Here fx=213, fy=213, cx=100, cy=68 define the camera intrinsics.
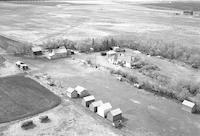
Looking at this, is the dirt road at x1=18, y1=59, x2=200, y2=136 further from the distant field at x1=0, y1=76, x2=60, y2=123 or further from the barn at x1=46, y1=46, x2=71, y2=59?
the distant field at x1=0, y1=76, x2=60, y2=123

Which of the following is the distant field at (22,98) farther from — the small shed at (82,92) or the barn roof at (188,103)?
the barn roof at (188,103)

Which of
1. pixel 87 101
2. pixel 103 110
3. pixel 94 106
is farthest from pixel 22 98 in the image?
pixel 103 110

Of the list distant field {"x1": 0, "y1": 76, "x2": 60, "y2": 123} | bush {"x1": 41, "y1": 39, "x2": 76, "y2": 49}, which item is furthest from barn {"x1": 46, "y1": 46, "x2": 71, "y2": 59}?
distant field {"x1": 0, "y1": 76, "x2": 60, "y2": 123}

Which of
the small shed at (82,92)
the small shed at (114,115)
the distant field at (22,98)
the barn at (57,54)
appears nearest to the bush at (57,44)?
the barn at (57,54)

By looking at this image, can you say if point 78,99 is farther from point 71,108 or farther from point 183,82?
point 183,82

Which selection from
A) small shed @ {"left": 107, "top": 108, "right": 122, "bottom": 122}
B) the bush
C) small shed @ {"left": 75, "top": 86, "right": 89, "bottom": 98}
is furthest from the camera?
the bush

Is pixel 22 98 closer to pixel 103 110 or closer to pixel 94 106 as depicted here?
pixel 94 106

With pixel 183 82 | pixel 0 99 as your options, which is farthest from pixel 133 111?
pixel 0 99
